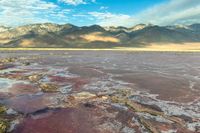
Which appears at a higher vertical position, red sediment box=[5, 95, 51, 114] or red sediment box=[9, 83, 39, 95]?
red sediment box=[5, 95, 51, 114]

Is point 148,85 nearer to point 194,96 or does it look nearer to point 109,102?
point 194,96

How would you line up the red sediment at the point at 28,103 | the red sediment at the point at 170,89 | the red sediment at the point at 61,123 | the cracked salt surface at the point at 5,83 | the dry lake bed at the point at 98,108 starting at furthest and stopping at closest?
the cracked salt surface at the point at 5,83 → the red sediment at the point at 170,89 → the red sediment at the point at 28,103 → the dry lake bed at the point at 98,108 → the red sediment at the point at 61,123

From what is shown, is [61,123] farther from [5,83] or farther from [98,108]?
[5,83]

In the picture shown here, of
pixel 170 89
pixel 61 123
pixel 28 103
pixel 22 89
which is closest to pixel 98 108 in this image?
pixel 61 123

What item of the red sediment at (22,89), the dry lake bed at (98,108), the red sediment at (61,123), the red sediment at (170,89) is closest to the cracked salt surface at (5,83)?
the dry lake bed at (98,108)

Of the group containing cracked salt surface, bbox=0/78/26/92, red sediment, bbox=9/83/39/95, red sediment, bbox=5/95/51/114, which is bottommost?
cracked salt surface, bbox=0/78/26/92

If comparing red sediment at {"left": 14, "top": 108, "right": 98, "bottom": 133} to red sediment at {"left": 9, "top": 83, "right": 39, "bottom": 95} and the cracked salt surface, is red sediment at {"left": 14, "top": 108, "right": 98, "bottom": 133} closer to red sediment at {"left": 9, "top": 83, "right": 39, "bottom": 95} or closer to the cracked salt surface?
red sediment at {"left": 9, "top": 83, "right": 39, "bottom": 95}

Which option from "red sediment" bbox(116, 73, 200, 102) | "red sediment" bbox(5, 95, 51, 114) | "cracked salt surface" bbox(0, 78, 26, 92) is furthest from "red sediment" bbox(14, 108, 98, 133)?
"cracked salt surface" bbox(0, 78, 26, 92)

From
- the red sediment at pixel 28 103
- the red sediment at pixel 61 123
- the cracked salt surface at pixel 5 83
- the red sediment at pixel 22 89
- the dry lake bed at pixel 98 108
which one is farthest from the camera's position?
the cracked salt surface at pixel 5 83

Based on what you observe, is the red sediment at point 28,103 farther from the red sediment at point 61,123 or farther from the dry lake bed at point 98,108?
the red sediment at point 61,123

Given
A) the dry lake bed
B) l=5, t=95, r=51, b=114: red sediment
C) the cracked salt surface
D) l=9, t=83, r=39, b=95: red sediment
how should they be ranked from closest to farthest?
the dry lake bed < l=5, t=95, r=51, b=114: red sediment < l=9, t=83, r=39, b=95: red sediment < the cracked salt surface

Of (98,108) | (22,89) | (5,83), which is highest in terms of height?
(98,108)
